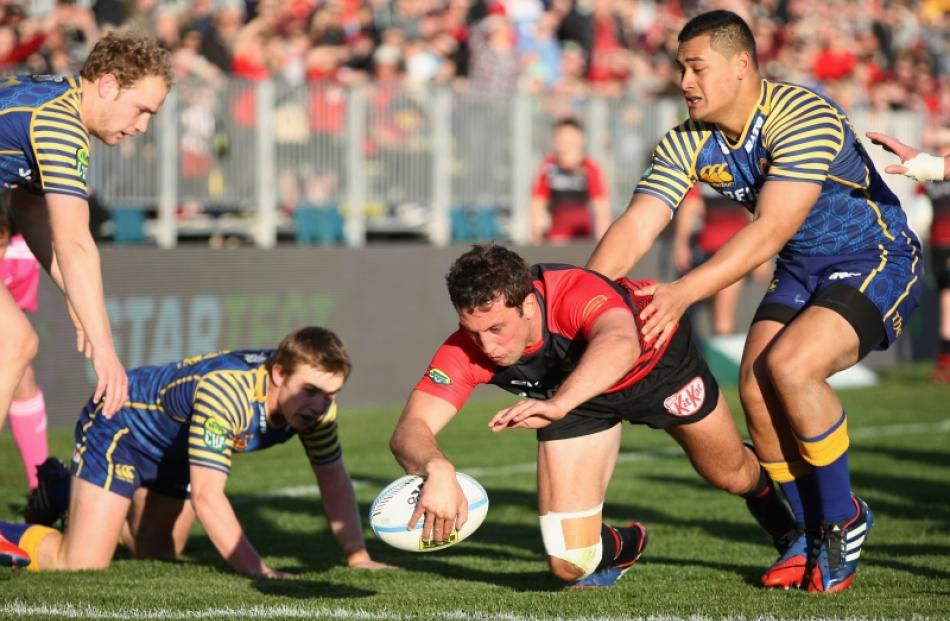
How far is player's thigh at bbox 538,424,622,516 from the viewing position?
6.56 metres

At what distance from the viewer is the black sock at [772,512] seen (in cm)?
704

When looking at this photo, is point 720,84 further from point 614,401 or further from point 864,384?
point 864,384

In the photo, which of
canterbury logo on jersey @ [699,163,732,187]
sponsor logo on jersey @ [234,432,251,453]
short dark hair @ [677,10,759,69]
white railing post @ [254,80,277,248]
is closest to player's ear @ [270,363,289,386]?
sponsor logo on jersey @ [234,432,251,453]

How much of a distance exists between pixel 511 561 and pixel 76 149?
3.02 metres

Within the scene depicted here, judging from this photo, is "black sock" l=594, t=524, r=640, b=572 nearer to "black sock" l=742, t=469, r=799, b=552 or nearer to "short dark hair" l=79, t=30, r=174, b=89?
"black sock" l=742, t=469, r=799, b=552

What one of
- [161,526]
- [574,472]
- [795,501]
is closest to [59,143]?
[161,526]

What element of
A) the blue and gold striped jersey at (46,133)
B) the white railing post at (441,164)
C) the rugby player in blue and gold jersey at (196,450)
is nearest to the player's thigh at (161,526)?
the rugby player in blue and gold jersey at (196,450)

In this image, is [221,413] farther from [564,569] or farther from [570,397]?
[570,397]

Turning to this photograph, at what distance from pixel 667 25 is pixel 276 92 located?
1015cm

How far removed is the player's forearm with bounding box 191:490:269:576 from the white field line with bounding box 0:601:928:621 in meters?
0.84

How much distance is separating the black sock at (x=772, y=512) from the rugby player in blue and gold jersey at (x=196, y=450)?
1812 mm

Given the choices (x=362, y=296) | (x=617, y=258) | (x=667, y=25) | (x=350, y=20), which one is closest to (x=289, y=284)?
(x=362, y=296)

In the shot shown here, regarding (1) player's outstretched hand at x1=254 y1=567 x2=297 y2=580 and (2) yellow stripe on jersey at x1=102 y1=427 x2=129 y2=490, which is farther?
(2) yellow stripe on jersey at x1=102 y1=427 x2=129 y2=490

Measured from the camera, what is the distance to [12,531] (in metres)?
7.30
